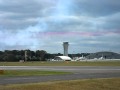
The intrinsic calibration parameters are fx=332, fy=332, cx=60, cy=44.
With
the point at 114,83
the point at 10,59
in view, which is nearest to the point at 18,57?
the point at 10,59

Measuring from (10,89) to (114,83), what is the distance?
857cm

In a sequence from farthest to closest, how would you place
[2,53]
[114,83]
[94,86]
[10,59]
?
[2,53] → [10,59] → [114,83] → [94,86]

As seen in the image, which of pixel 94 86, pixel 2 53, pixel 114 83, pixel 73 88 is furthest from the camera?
pixel 2 53

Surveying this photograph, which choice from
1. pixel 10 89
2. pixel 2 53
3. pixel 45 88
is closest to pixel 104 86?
pixel 45 88

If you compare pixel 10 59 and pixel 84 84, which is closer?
pixel 84 84

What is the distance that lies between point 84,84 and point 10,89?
5.75 metres

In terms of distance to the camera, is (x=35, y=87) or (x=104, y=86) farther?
(x=104, y=86)

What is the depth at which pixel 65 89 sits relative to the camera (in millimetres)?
20781

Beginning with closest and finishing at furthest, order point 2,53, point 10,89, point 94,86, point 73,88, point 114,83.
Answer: point 10,89 → point 73,88 → point 94,86 → point 114,83 → point 2,53

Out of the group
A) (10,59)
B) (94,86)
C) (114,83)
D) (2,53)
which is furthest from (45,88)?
(2,53)

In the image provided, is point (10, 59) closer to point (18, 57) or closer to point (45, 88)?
point (18, 57)

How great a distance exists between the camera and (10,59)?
571ft

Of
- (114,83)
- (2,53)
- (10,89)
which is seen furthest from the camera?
(2,53)

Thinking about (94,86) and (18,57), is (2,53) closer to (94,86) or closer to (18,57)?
(18,57)
